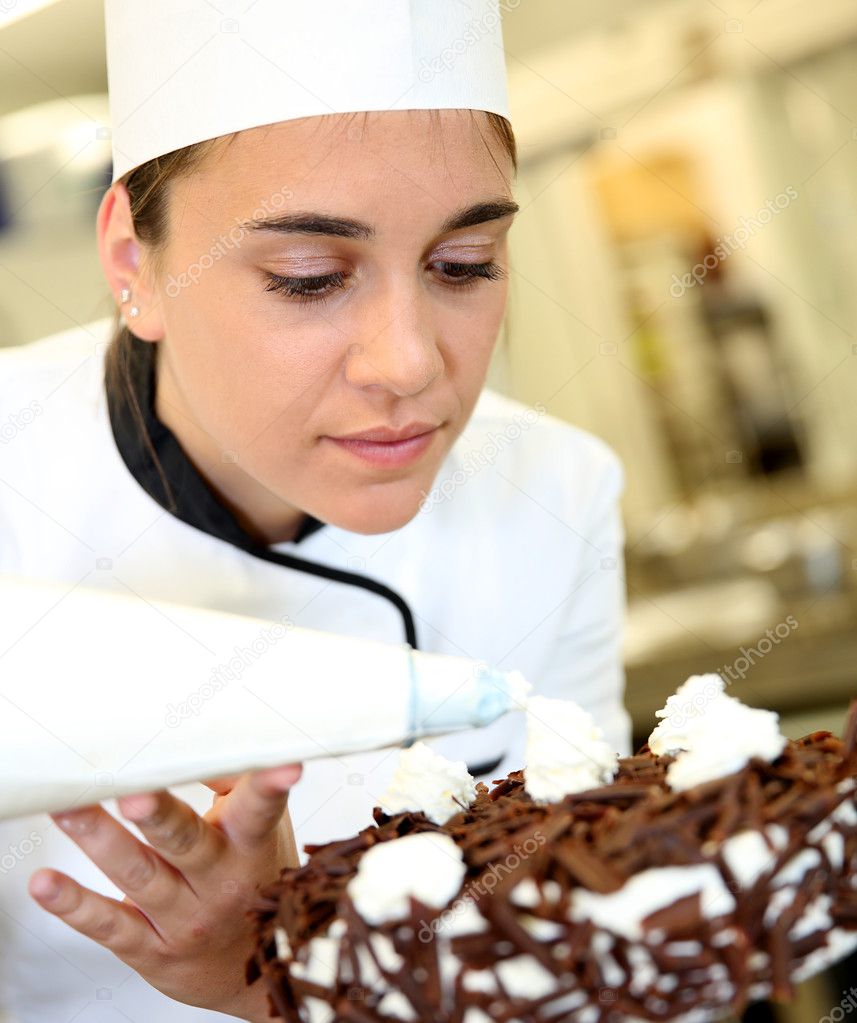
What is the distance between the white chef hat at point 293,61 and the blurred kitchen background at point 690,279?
2208 mm

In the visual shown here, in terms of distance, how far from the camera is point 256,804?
0.84 metres

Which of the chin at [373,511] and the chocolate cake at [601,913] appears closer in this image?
the chocolate cake at [601,913]

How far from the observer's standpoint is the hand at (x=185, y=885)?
826 mm

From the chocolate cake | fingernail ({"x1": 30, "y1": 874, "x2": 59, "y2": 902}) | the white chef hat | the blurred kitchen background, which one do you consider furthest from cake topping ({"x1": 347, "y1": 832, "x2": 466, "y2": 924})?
the blurred kitchen background

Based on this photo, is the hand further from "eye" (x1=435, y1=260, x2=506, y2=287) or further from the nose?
"eye" (x1=435, y1=260, x2=506, y2=287)

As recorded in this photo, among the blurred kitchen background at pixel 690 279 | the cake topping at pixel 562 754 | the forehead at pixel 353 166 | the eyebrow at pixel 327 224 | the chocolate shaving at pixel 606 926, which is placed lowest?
the chocolate shaving at pixel 606 926

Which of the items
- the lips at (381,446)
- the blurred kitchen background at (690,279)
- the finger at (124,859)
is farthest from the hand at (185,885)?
the blurred kitchen background at (690,279)

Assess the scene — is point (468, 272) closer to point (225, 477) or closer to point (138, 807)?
point (225, 477)

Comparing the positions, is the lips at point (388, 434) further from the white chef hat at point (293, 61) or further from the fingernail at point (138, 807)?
the fingernail at point (138, 807)

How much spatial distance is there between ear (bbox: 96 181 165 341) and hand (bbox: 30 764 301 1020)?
580mm

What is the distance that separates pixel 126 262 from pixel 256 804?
0.70 m

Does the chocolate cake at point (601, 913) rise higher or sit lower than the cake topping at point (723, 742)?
lower

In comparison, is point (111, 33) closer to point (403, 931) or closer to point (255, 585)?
point (255, 585)

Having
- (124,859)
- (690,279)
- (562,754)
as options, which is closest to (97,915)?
(124,859)
